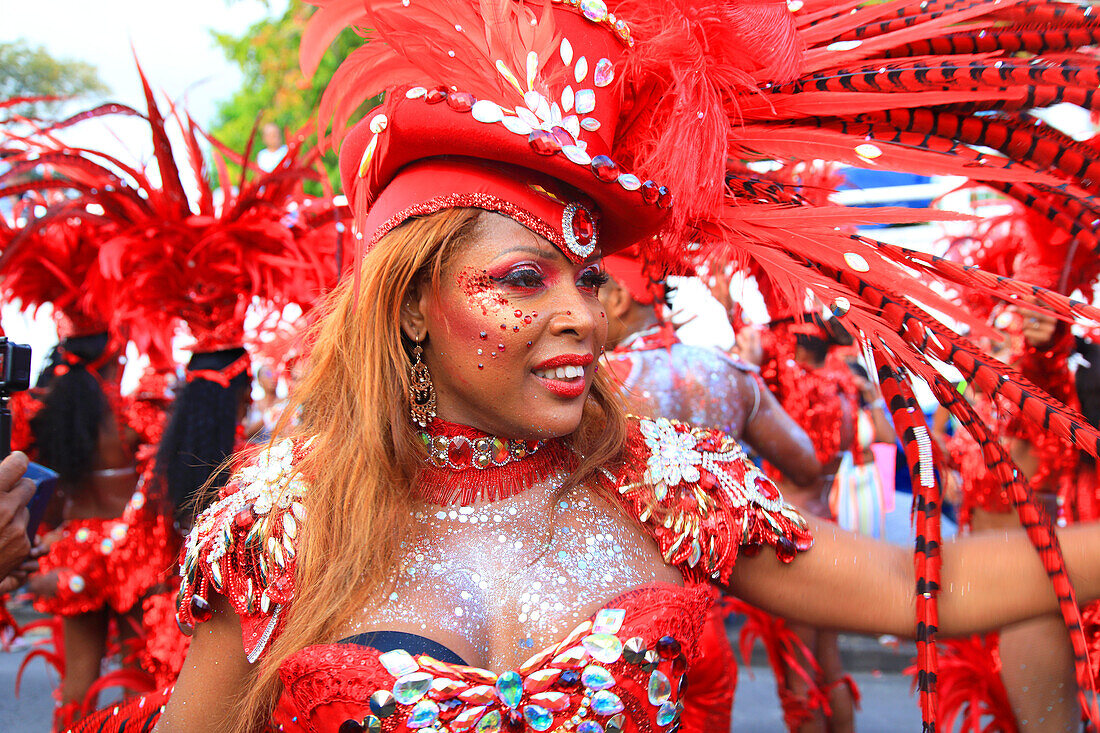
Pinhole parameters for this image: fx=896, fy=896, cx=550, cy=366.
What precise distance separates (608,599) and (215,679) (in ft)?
2.52

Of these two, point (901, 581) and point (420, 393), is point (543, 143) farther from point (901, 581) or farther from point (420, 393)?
point (901, 581)

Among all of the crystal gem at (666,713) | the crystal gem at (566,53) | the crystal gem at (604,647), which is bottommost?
the crystal gem at (666,713)

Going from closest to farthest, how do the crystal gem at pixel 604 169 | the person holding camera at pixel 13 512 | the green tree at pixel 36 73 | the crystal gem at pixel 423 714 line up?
the crystal gem at pixel 423 714
the crystal gem at pixel 604 169
the person holding camera at pixel 13 512
the green tree at pixel 36 73

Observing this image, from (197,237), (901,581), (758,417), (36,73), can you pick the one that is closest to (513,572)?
(901,581)

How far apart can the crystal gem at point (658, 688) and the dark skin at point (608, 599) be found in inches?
8.3

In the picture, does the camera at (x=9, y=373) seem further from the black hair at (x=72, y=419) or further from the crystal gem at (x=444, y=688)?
the black hair at (x=72, y=419)

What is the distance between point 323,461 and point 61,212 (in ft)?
7.50

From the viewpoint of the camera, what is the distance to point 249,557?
169cm

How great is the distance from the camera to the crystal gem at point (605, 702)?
1.54 m

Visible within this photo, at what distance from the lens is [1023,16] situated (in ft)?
5.11

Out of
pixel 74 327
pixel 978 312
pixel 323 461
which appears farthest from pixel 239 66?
pixel 323 461

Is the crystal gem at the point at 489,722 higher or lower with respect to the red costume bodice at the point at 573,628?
lower

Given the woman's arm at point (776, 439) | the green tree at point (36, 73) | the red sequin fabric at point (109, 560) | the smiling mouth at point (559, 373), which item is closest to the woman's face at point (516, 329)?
the smiling mouth at point (559, 373)

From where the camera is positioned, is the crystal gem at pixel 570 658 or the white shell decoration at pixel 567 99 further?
the white shell decoration at pixel 567 99
